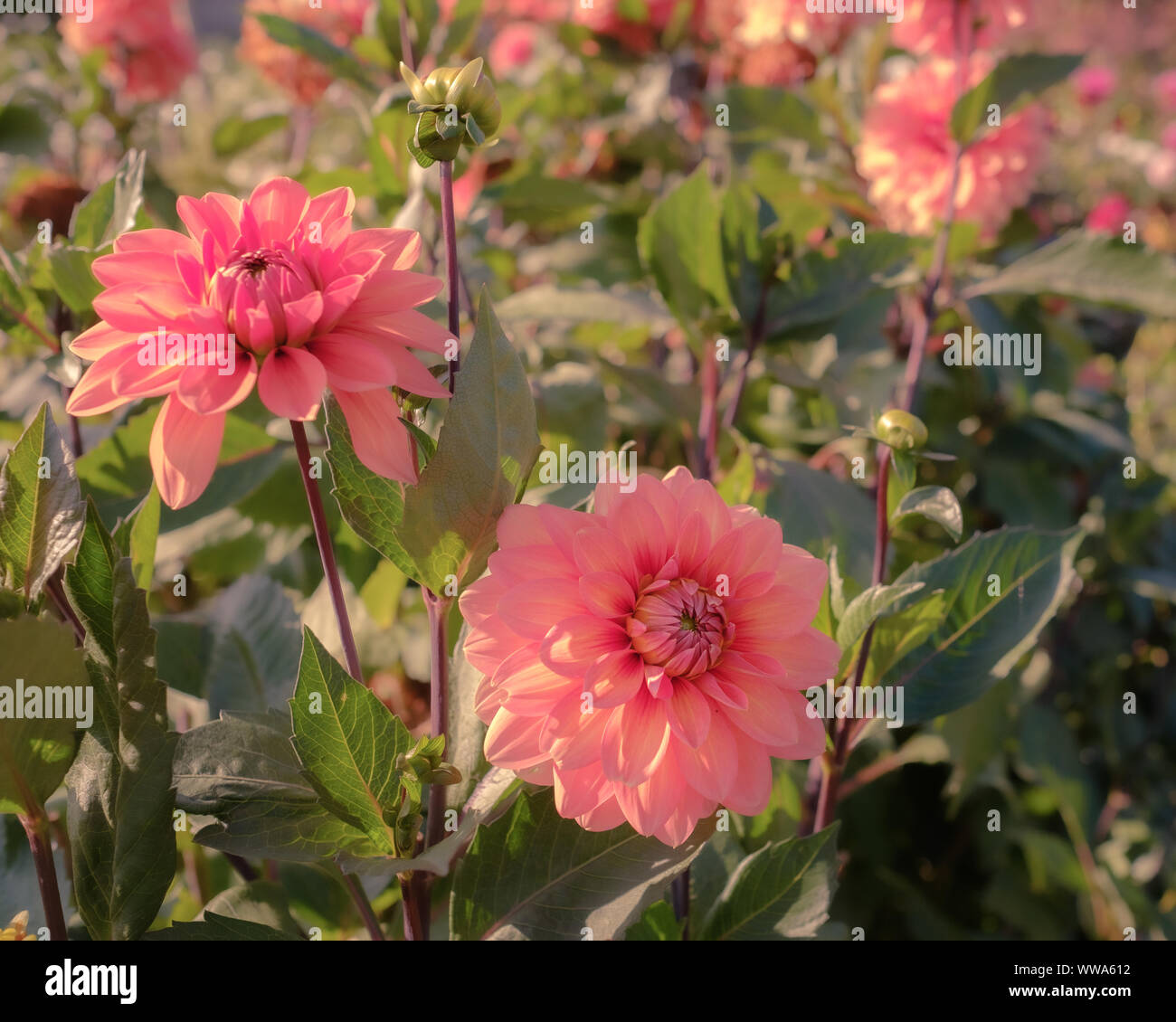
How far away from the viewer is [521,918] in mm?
465

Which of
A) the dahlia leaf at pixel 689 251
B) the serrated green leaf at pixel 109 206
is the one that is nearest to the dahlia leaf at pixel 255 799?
the serrated green leaf at pixel 109 206

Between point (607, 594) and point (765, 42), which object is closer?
point (607, 594)

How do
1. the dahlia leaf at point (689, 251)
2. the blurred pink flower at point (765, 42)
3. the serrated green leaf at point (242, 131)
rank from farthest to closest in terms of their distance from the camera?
the serrated green leaf at point (242, 131) < the blurred pink flower at point (765, 42) < the dahlia leaf at point (689, 251)

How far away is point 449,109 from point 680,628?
252 millimetres

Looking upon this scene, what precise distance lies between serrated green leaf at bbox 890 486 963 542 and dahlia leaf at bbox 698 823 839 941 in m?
0.17

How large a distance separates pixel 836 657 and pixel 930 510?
0.36 ft

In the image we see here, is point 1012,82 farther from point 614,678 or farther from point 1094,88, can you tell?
point 1094,88

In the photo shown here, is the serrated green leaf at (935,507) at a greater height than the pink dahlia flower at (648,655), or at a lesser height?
greater

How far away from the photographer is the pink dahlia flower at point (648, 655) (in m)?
0.39

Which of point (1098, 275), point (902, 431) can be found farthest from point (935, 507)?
point (1098, 275)

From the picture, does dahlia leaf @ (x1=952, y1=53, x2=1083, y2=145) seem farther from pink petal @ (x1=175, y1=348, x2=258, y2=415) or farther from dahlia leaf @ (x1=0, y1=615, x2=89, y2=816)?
dahlia leaf @ (x1=0, y1=615, x2=89, y2=816)

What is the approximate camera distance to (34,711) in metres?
0.42

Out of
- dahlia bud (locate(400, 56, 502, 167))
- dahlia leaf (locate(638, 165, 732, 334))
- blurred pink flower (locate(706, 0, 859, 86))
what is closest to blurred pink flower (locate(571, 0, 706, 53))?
blurred pink flower (locate(706, 0, 859, 86))

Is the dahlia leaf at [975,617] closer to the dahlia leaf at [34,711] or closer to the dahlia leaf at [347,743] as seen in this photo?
the dahlia leaf at [347,743]
